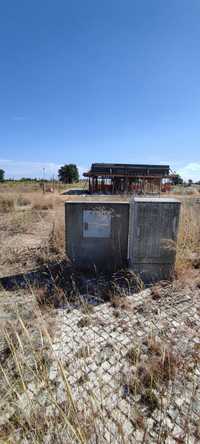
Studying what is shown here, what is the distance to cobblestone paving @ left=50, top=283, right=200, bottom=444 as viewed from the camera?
1387 mm

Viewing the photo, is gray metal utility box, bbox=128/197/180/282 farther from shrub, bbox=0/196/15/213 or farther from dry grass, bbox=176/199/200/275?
shrub, bbox=0/196/15/213

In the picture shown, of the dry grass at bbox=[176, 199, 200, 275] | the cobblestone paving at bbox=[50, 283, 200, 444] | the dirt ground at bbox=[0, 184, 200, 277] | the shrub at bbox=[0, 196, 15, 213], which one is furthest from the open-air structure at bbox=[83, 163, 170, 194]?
the cobblestone paving at bbox=[50, 283, 200, 444]

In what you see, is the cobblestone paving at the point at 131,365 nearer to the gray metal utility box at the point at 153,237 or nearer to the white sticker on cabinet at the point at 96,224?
the gray metal utility box at the point at 153,237

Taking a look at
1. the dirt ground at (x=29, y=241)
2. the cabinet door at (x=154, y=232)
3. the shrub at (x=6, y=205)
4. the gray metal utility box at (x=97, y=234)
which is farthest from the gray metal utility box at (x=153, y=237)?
the shrub at (x=6, y=205)

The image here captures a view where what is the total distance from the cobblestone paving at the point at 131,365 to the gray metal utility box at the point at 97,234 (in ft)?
2.78

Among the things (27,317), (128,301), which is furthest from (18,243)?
(128,301)

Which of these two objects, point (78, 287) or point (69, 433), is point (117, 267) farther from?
point (69, 433)

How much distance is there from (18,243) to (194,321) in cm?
388

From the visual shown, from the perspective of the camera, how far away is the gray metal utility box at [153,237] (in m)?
3.07

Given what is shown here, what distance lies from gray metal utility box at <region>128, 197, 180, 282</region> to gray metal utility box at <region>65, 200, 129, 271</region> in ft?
0.83

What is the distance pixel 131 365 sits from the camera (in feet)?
5.96

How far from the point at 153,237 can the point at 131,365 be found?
5.60 ft

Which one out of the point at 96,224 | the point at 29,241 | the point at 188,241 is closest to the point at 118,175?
the point at 29,241

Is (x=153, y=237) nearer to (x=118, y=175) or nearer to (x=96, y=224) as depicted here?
(x=96, y=224)
